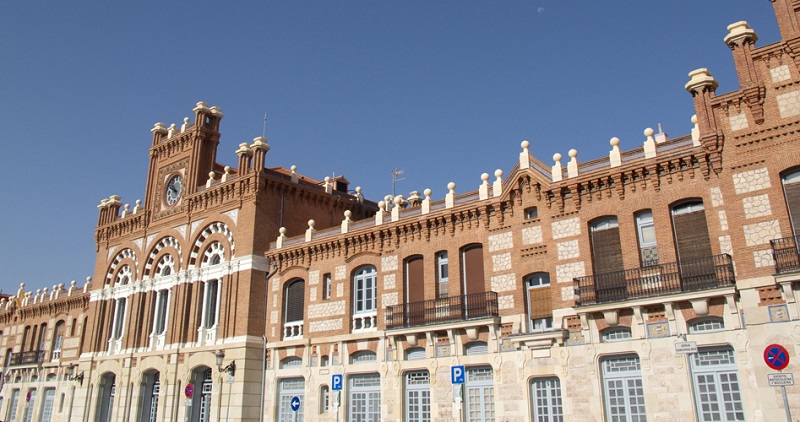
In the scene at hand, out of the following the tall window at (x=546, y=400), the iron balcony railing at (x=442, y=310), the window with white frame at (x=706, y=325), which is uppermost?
the iron balcony railing at (x=442, y=310)

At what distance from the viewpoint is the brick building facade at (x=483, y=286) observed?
1803 cm

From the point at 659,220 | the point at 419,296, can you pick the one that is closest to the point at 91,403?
the point at 419,296

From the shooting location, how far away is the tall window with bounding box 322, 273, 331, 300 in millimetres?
28156

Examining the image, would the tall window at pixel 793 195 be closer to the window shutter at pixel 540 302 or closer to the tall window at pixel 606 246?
the tall window at pixel 606 246

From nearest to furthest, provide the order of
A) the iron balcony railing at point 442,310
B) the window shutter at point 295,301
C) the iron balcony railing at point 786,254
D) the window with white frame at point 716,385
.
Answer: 1. the iron balcony railing at point 786,254
2. the window with white frame at point 716,385
3. the iron balcony railing at point 442,310
4. the window shutter at point 295,301

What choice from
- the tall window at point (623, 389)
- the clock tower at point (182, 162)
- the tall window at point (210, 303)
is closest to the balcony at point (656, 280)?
the tall window at point (623, 389)

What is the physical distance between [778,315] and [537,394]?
7.54 meters

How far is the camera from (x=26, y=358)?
45.2 meters

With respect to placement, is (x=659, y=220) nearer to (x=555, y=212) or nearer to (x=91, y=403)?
(x=555, y=212)

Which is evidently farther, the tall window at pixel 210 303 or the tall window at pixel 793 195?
the tall window at pixel 210 303

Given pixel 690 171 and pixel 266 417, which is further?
pixel 266 417

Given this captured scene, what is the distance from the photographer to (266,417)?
28266 mm

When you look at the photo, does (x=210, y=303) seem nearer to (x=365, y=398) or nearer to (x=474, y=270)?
(x=365, y=398)

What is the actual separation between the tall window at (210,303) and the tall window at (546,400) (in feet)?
53.7
